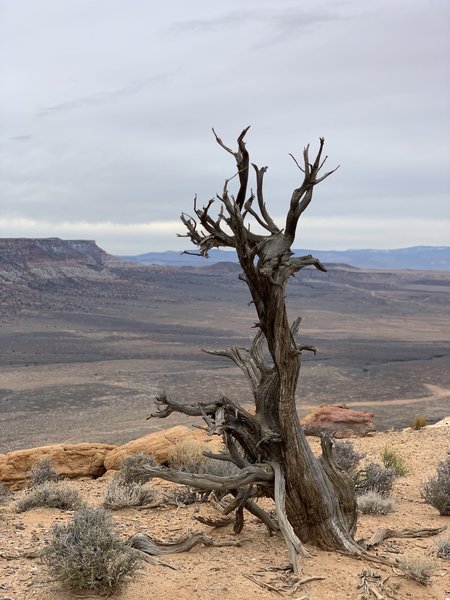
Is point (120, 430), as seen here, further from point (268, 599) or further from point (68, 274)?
point (68, 274)

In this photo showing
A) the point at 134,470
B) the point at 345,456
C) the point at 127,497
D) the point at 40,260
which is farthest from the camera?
the point at 40,260

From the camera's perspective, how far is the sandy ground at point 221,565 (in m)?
5.23

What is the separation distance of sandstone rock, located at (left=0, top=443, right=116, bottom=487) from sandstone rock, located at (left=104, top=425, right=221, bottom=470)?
1.01 ft

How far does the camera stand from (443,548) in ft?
22.8

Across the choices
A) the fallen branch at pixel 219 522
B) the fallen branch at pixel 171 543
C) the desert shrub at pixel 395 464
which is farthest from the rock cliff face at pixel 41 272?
the fallen branch at pixel 171 543

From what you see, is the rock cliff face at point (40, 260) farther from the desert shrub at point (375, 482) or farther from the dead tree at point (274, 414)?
the dead tree at point (274, 414)

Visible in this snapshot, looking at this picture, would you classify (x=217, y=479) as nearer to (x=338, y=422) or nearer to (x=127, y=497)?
(x=127, y=497)

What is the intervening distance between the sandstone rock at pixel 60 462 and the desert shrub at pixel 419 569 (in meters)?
7.35

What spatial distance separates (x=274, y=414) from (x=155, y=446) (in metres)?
6.14

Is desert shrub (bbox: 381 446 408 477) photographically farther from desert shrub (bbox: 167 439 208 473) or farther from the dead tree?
the dead tree

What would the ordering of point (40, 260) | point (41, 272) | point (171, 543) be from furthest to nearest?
point (40, 260)
point (41, 272)
point (171, 543)

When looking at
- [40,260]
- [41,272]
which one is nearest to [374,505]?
[41,272]

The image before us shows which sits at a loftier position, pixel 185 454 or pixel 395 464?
pixel 185 454

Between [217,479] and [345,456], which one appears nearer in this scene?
[217,479]
